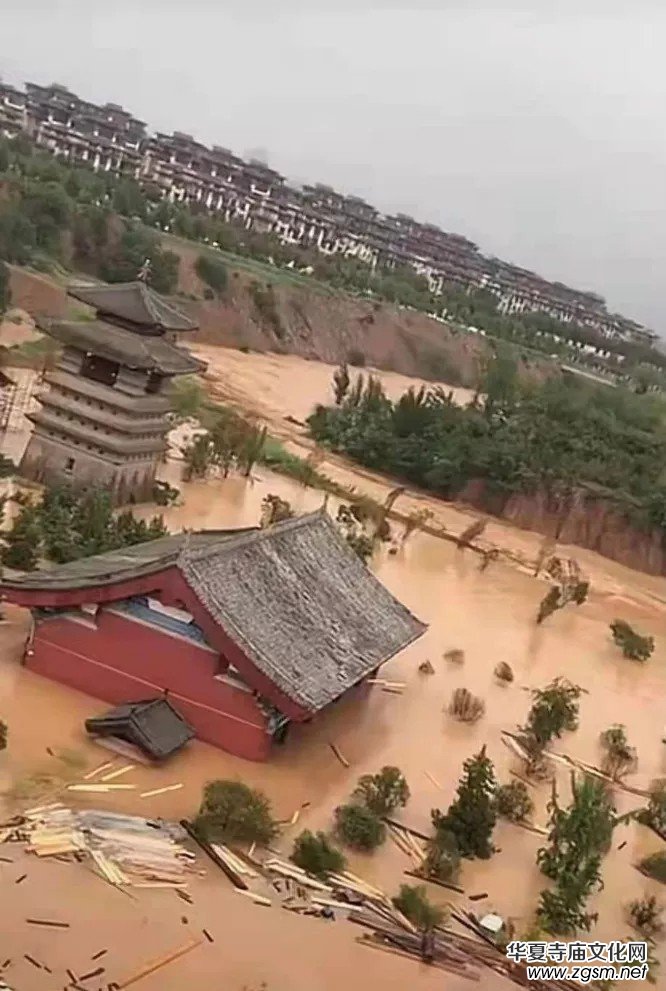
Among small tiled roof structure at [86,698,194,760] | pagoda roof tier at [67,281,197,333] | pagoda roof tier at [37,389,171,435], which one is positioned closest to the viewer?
small tiled roof structure at [86,698,194,760]

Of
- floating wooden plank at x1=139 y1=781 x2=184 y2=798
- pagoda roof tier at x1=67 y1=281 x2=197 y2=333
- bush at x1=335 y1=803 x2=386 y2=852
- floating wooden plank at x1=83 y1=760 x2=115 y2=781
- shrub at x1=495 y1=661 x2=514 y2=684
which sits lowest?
floating wooden plank at x1=83 y1=760 x2=115 y2=781

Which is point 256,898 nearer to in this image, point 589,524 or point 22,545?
point 22,545

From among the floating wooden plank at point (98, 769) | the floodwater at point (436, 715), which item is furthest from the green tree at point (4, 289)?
the floating wooden plank at point (98, 769)

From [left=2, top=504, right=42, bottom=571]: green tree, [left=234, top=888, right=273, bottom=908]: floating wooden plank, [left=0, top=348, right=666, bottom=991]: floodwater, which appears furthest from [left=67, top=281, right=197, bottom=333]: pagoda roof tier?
[left=234, top=888, right=273, bottom=908]: floating wooden plank

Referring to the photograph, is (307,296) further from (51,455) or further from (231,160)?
(51,455)

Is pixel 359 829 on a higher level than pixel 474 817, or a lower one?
lower

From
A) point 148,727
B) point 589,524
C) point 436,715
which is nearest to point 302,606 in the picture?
point 148,727

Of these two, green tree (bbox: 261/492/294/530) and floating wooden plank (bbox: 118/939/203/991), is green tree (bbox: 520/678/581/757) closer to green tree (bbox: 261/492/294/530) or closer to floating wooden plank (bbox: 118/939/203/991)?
floating wooden plank (bbox: 118/939/203/991)
